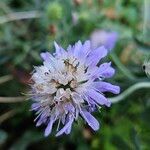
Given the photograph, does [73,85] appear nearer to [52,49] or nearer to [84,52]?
[84,52]

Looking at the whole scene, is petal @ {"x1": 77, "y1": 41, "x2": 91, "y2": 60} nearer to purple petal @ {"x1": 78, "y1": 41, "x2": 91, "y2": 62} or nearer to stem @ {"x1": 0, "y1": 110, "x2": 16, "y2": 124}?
purple petal @ {"x1": 78, "y1": 41, "x2": 91, "y2": 62}

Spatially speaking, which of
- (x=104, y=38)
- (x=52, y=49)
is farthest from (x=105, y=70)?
(x=104, y=38)

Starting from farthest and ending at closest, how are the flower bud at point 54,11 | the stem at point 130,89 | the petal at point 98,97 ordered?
the flower bud at point 54,11 < the stem at point 130,89 < the petal at point 98,97

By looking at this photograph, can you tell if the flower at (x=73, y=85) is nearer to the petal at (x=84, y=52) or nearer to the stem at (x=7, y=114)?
the petal at (x=84, y=52)

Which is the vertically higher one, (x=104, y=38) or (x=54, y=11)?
(x=54, y=11)

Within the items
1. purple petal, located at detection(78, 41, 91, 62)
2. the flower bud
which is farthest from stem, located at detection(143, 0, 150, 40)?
purple petal, located at detection(78, 41, 91, 62)

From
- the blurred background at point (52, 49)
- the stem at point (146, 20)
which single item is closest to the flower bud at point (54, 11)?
the blurred background at point (52, 49)
